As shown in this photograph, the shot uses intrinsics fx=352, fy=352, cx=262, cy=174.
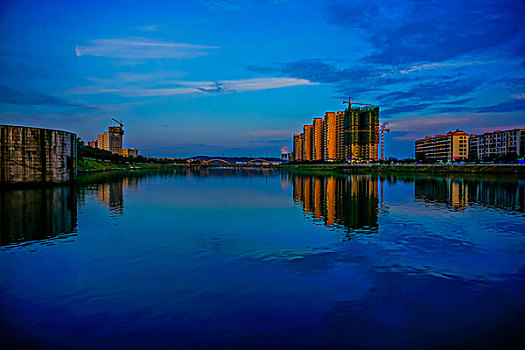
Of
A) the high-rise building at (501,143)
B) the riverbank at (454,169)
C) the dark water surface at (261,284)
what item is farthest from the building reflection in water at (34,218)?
the high-rise building at (501,143)

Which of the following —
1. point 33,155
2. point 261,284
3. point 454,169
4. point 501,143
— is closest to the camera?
point 261,284

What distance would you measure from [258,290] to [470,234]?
16180 millimetres

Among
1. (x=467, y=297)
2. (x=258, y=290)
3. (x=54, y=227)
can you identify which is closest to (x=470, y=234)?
(x=467, y=297)

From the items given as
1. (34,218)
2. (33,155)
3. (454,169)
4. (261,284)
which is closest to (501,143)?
(454,169)

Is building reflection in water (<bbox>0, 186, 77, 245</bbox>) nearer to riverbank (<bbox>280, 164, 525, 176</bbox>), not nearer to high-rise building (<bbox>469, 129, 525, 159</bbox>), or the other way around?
riverbank (<bbox>280, 164, 525, 176</bbox>)

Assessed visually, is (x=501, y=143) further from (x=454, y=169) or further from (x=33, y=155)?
(x=33, y=155)

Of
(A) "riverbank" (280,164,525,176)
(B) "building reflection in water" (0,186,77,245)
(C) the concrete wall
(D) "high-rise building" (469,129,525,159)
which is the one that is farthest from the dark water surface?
(D) "high-rise building" (469,129,525,159)

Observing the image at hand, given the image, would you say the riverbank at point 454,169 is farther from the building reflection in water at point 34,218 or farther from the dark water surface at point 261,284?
the building reflection in water at point 34,218

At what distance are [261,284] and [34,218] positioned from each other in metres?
20.8

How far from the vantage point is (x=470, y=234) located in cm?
2191

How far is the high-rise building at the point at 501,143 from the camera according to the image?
158 m

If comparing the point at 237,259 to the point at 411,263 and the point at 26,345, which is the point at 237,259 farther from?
the point at 26,345

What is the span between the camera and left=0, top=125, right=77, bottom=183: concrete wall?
4672 cm

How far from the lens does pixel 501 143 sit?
172000 millimetres
